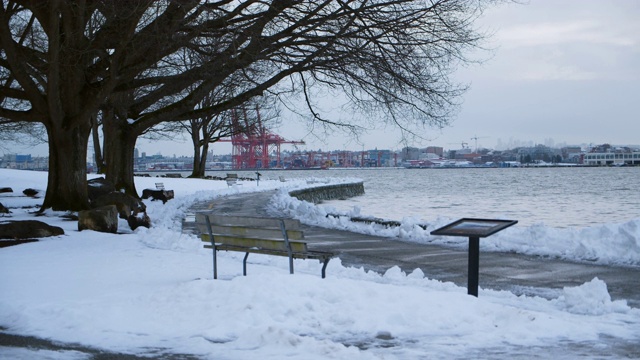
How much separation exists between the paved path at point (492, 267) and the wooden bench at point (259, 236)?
123 centimetres

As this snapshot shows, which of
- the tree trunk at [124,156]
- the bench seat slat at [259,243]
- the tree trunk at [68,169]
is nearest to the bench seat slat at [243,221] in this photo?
the bench seat slat at [259,243]

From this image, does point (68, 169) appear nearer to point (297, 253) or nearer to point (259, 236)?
point (259, 236)

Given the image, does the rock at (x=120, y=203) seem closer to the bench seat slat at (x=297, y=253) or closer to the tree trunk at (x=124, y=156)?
the tree trunk at (x=124, y=156)

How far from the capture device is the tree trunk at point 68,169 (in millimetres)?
20797

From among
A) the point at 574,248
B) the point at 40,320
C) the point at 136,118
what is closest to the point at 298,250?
the point at 40,320

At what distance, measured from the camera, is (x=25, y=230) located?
15211 mm

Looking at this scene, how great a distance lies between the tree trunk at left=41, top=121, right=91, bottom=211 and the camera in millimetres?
20797

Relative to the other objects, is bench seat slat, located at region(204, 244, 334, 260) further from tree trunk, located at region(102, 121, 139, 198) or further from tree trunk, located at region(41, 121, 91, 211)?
tree trunk, located at region(102, 121, 139, 198)

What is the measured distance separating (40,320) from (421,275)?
4.79m

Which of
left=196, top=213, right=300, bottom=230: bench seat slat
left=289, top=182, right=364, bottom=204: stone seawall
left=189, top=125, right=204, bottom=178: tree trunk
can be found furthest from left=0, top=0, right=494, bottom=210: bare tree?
left=189, top=125, right=204, bottom=178: tree trunk

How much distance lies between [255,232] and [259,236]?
0.08 meters

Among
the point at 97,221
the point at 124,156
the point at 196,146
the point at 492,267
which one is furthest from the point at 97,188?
→ the point at 196,146

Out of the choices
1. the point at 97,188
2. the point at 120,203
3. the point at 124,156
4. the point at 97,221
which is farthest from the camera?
the point at 124,156

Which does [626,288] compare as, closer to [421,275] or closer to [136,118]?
[421,275]
